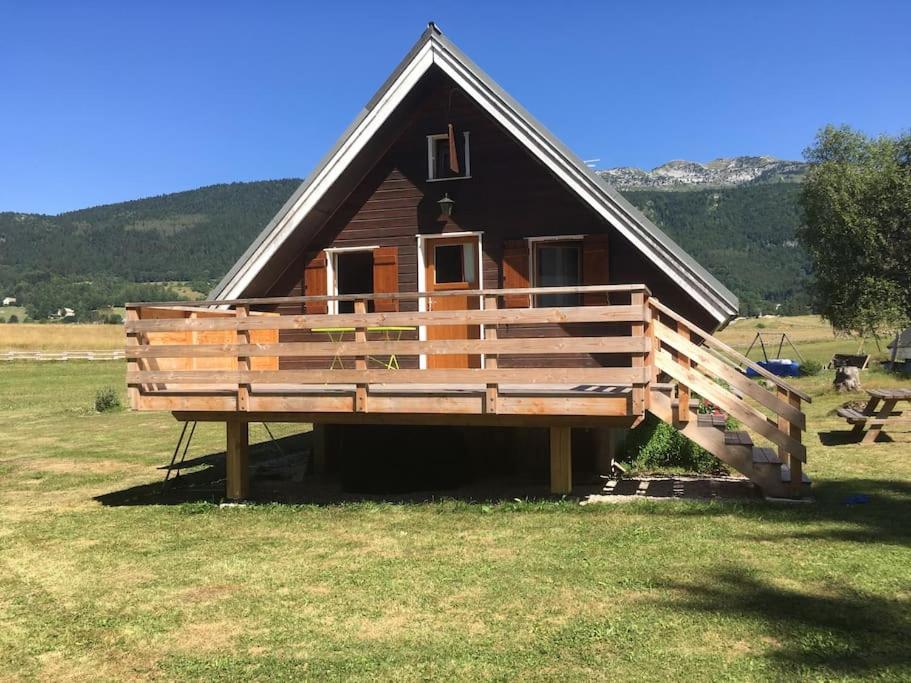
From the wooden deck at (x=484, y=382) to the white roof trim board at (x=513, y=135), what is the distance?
82 centimetres

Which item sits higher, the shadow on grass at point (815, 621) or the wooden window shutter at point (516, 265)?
the wooden window shutter at point (516, 265)

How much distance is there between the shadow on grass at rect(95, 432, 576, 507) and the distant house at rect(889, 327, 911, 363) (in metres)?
29.0

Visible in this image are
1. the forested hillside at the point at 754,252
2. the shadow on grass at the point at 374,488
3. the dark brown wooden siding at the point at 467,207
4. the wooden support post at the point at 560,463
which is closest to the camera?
the wooden support post at the point at 560,463

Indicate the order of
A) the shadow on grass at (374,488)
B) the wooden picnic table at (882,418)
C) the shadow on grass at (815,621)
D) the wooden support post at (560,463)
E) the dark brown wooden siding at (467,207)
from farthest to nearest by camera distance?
the wooden picnic table at (882,418) < the dark brown wooden siding at (467,207) < the shadow on grass at (374,488) < the wooden support post at (560,463) < the shadow on grass at (815,621)

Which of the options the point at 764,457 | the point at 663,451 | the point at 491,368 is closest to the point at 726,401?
the point at 764,457

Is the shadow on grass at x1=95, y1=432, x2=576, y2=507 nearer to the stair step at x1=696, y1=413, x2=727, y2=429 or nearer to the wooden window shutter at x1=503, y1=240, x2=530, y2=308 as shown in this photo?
the stair step at x1=696, y1=413, x2=727, y2=429

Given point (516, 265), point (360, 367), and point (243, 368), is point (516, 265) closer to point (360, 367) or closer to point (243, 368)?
point (360, 367)

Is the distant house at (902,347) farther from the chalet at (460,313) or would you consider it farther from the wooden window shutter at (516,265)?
the wooden window shutter at (516,265)

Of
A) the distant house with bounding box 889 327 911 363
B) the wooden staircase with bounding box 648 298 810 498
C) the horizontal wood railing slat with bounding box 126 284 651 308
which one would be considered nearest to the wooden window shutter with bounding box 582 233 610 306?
the horizontal wood railing slat with bounding box 126 284 651 308

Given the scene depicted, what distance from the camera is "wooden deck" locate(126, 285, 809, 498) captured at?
28.3ft

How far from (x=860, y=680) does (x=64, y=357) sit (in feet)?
197

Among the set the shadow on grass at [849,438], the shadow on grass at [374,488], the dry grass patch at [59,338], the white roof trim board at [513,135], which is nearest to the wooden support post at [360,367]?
the shadow on grass at [374,488]

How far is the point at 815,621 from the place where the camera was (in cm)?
546

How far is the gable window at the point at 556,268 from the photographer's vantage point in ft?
37.9
